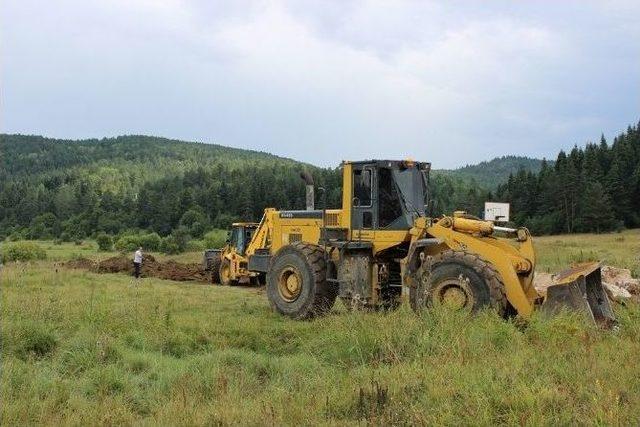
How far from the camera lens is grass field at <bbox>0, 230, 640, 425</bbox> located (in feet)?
18.2

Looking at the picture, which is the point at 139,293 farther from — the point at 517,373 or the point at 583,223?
the point at 583,223

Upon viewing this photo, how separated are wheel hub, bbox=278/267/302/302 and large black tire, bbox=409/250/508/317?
3.45 meters

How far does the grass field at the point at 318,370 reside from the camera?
18.2ft

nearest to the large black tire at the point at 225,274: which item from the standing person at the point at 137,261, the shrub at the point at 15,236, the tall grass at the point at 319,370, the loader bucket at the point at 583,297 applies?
the standing person at the point at 137,261

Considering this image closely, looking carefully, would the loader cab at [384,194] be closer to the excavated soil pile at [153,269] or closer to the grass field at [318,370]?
the grass field at [318,370]

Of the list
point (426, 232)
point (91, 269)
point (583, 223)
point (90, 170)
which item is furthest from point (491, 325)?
point (90, 170)

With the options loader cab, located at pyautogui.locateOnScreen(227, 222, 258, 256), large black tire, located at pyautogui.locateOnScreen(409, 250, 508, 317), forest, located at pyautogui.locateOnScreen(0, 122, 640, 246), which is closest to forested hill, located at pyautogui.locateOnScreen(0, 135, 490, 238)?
forest, located at pyautogui.locateOnScreen(0, 122, 640, 246)

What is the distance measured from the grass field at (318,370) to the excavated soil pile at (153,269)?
1741cm

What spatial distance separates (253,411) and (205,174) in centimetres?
11664

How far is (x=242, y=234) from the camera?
25922mm

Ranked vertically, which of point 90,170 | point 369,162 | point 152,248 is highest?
point 90,170

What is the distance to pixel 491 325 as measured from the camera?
27.7 ft

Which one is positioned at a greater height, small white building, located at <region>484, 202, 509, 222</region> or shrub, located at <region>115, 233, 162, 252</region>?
small white building, located at <region>484, 202, 509, 222</region>

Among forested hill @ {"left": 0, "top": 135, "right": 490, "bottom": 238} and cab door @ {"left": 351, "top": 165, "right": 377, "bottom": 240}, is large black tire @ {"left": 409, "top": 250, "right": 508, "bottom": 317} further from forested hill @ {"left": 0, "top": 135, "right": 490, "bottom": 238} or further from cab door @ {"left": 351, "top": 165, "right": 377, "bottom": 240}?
forested hill @ {"left": 0, "top": 135, "right": 490, "bottom": 238}
